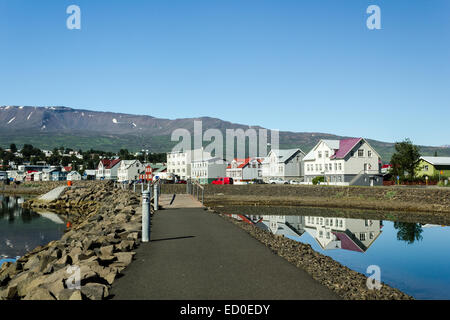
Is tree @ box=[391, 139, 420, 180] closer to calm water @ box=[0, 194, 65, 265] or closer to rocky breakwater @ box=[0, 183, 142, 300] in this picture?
calm water @ box=[0, 194, 65, 265]

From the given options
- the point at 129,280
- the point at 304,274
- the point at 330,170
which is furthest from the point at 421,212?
the point at 129,280

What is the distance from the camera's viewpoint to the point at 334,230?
29297 mm

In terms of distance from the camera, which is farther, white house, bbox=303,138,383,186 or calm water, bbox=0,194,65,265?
white house, bbox=303,138,383,186

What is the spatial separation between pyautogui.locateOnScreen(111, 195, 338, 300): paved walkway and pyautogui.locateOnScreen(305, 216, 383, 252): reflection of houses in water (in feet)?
34.7

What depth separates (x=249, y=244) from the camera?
41.6ft

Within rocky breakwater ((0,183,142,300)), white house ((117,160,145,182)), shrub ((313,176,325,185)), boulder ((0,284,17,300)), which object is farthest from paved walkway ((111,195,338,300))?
white house ((117,160,145,182))

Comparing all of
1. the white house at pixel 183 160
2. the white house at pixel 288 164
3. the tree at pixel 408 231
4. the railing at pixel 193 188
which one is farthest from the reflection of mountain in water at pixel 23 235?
the white house at pixel 183 160

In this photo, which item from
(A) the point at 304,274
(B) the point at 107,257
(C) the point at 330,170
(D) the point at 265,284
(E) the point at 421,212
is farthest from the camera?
(C) the point at 330,170

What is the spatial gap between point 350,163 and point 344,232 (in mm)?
43772

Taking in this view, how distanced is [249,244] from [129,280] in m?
5.36

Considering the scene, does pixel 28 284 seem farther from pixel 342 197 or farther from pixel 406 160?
pixel 406 160

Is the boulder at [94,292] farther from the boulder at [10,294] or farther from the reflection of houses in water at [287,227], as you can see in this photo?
the reflection of houses in water at [287,227]

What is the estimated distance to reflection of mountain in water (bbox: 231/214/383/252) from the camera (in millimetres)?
22734
